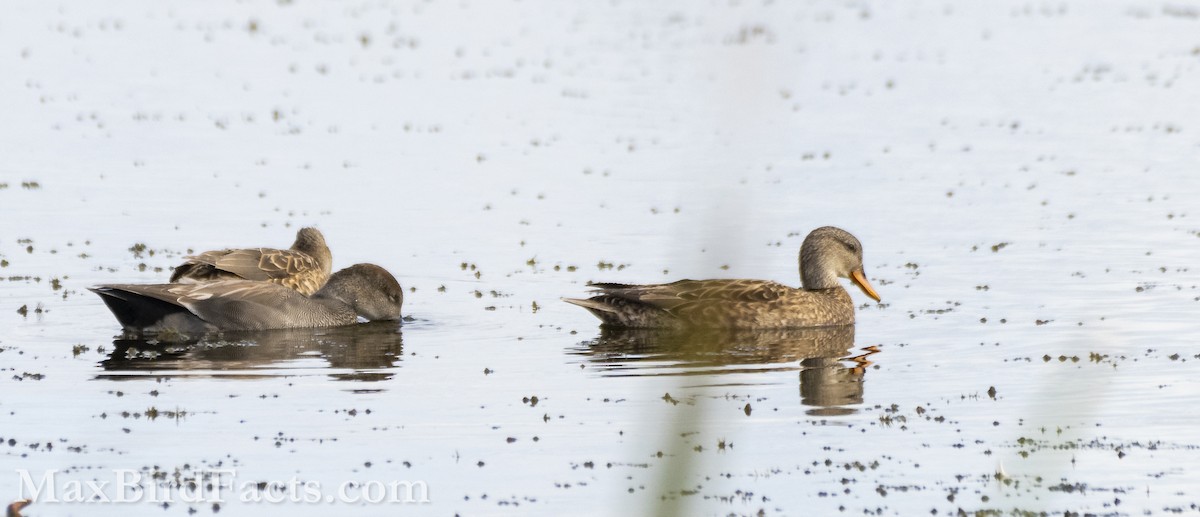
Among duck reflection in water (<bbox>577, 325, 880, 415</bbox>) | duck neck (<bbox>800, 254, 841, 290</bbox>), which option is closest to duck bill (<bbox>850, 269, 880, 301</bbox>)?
duck neck (<bbox>800, 254, 841, 290</bbox>)

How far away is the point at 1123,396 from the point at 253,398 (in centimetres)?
619

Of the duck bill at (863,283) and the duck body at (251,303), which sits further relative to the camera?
the duck bill at (863,283)

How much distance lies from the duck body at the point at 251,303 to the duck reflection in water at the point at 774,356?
6.93 feet

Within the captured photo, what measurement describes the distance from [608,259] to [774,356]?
14.6ft

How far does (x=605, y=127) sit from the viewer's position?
3072 cm

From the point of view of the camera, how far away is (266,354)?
611 inches

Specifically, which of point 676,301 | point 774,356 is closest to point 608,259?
point 676,301

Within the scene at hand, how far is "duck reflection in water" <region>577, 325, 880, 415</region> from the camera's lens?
14086 mm

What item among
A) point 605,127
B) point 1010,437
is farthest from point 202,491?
point 605,127

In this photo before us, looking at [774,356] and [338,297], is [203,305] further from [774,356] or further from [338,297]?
[774,356]

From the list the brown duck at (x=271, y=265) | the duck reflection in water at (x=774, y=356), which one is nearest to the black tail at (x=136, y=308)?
the brown duck at (x=271, y=265)

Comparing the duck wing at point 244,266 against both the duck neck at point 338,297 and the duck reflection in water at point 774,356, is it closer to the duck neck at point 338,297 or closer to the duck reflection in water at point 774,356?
the duck neck at point 338,297

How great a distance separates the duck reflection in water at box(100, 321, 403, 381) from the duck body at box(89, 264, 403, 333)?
0.42ft

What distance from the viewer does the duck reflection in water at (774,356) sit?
14.1 meters
